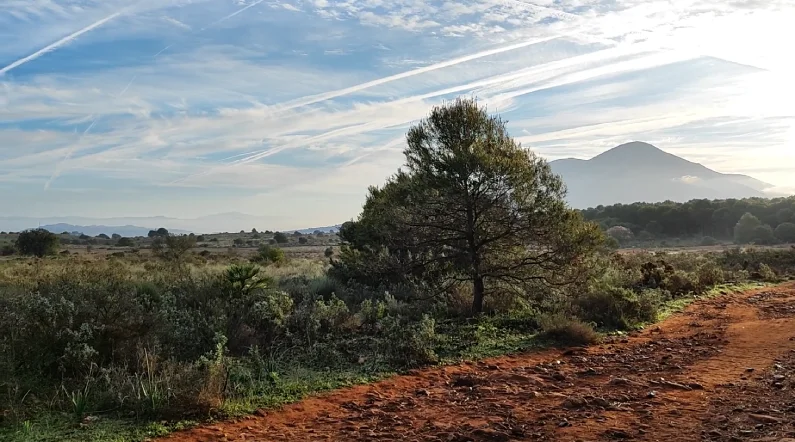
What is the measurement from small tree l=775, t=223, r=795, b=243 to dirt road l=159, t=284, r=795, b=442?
5039 centimetres

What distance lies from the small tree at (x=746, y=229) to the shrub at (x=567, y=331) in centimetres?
5234

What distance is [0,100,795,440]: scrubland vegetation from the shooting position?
638 centimetres

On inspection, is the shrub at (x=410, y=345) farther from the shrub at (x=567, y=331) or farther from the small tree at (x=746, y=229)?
the small tree at (x=746, y=229)

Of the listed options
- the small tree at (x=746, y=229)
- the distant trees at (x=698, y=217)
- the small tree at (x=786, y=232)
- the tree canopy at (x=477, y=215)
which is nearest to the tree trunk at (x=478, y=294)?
the tree canopy at (x=477, y=215)

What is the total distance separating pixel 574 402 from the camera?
6.25 metres

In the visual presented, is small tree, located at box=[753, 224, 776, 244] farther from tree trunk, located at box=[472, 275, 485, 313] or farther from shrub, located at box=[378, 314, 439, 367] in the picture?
shrub, located at box=[378, 314, 439, 367]

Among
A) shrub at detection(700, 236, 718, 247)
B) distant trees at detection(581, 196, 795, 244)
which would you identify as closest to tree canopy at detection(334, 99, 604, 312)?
shrub at detection(700, 236, 718, 247)

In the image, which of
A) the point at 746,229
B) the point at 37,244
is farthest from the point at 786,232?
the point at 37,244

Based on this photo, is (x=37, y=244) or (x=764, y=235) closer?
(x=37, y=244)

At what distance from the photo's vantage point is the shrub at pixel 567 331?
992 centimetres

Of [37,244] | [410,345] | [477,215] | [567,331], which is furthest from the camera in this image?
[37,244]

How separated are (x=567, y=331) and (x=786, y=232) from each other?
53.0 meters

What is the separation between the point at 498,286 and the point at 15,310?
29.0ft

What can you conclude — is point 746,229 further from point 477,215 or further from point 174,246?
point 477,215
